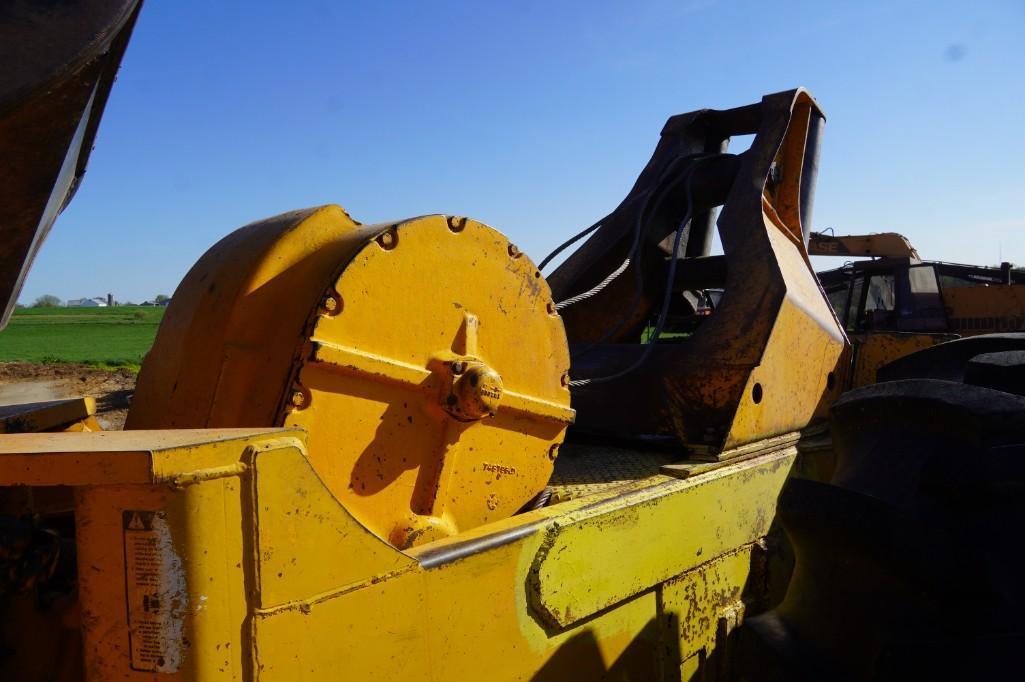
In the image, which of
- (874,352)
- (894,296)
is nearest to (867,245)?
(894,296)

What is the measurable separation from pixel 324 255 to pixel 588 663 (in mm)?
1202

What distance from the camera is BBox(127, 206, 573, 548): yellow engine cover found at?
168cm

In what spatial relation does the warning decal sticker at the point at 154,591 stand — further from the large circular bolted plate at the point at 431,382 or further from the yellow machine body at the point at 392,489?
the large circular bolted plate at the point at 431,382

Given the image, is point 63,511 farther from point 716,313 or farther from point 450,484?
point 716,313

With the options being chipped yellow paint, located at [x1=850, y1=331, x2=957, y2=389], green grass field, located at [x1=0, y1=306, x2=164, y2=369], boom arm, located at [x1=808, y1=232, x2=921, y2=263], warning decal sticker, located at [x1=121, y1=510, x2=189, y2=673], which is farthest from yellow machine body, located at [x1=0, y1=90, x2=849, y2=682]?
green grass field, located at [x1=0, y1=306, x2=164, y2=369]

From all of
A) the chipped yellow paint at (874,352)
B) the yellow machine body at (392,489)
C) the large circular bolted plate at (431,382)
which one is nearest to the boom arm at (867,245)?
the chipped yellow paint at (874,352)

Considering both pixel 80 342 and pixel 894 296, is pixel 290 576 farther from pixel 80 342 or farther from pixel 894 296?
pixel 80 342

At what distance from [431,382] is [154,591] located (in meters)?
0.78

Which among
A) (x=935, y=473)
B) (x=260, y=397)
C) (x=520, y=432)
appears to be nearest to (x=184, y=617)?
(x=260, y=397)

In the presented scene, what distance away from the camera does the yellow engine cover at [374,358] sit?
1.68m

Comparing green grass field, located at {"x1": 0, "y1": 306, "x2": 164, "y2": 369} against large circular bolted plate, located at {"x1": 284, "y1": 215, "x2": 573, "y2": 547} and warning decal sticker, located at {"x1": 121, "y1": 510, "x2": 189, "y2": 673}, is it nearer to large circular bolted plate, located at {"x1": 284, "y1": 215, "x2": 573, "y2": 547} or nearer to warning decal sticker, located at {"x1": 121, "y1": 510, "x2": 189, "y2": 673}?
large circular bolted plate, located at {"x1": 284, "y1": 215, "x2": 573, "y2": 547}

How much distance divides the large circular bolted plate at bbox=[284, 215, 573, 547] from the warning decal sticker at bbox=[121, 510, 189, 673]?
409 millimetres

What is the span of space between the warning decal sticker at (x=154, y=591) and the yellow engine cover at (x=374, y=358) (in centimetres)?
41

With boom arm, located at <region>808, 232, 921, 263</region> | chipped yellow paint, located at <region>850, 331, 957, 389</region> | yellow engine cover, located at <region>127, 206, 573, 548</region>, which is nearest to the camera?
yellow engine cover, located at <region>127, 206, 573, 548</region>
